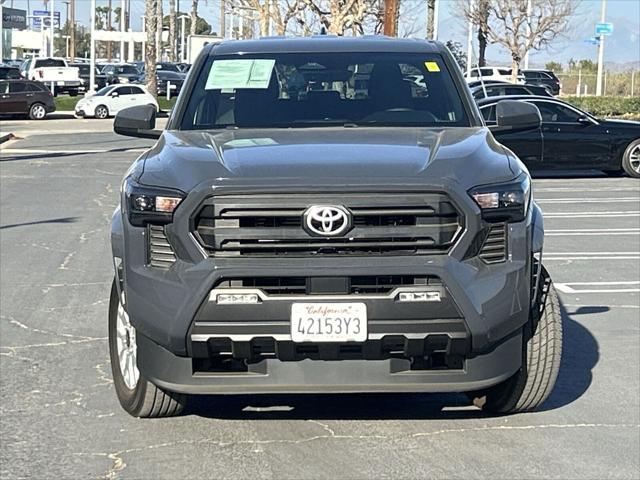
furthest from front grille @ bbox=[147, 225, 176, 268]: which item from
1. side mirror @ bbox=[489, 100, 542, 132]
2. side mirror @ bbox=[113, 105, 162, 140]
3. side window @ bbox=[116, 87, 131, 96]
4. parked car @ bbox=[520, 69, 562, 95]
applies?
parked car @ bbox=[520, 69, 562, 95]

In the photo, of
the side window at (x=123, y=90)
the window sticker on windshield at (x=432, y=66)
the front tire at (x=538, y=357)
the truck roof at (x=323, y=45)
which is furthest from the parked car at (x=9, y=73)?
the front tire at (x=538, y=357)

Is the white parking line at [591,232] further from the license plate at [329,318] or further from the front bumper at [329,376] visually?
the license plate at [329,318]

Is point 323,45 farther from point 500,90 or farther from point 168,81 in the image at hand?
point 168,81

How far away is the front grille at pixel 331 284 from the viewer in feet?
15.7

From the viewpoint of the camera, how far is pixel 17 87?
3866 cm

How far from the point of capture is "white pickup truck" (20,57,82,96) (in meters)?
50.7

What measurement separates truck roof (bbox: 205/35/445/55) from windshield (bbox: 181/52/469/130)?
0.20ft

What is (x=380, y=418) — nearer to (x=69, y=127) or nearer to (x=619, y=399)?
(x=619, y=399)

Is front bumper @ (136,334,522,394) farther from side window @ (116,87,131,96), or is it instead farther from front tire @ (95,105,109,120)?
side window @ (116,87,131,96)

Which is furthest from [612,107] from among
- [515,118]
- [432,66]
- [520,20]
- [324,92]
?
[324,92]

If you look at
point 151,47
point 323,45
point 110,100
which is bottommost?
point 110,100

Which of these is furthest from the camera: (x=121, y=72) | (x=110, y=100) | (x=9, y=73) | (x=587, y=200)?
(x=121, y=72)

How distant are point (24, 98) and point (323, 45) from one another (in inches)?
1322

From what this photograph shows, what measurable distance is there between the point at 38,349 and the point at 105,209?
7.89 m
